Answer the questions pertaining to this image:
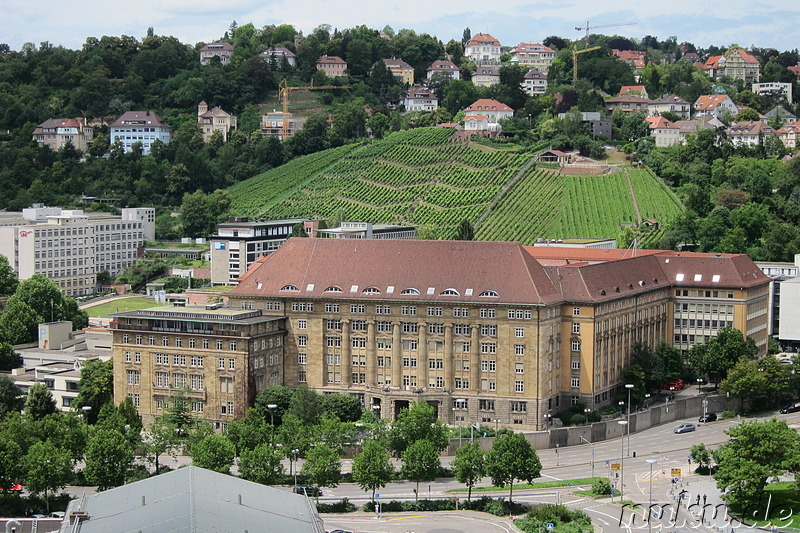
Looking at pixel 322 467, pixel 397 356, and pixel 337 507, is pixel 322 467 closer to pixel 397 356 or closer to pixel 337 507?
pixel 337 507

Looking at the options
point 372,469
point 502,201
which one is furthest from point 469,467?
point 502,201

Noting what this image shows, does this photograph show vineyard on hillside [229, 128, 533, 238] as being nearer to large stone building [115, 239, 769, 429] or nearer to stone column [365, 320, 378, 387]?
large stone building [115, 239, 769, 429]

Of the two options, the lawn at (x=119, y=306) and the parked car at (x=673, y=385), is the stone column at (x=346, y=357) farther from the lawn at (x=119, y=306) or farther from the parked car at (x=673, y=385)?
the lawn at (x=119, y=306)

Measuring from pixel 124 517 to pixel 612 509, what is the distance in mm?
36915

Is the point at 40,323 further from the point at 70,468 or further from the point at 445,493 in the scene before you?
the point at 445,493

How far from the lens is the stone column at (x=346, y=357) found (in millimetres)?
111250

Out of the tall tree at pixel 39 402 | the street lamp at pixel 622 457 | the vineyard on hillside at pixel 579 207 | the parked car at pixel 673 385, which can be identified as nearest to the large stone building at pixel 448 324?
the parked car at pixel 673 385

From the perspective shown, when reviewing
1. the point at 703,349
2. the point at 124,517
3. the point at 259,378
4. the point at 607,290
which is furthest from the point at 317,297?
the point at 124,517

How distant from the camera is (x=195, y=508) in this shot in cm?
5581

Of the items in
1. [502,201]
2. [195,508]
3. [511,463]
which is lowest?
[511,463]

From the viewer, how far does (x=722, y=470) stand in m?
83.9

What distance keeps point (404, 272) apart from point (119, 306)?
57.8 m

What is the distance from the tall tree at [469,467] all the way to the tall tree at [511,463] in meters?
0.51

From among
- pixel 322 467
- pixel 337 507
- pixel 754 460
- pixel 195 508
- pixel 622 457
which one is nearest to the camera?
pixel 195 508
